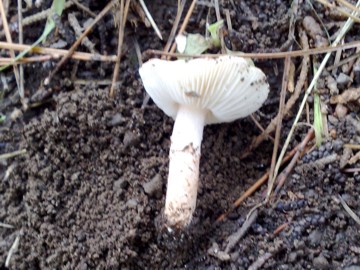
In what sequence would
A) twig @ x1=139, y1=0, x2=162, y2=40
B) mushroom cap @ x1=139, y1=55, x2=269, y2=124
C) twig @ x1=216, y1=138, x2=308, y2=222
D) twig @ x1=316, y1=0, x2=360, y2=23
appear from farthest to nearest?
1. twig @ x1=139, y1=0, x2=162, y2=40
2. twig @ x1=316, y1=0, x2=360, y2=23
3. twig @ x1=216, y1=138, x2=308, y2=222
4. mushroom cap @ x1=139, y1=55, x2=269, y2=124

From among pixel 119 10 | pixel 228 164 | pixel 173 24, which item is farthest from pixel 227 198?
pixel 119 10

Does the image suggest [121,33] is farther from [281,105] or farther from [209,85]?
[281,105]

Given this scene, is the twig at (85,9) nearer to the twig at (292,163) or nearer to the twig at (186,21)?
the twig at (186,21)

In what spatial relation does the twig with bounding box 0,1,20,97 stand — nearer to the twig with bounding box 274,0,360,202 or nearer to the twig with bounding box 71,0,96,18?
the twig with bounding box 71,0,96,18

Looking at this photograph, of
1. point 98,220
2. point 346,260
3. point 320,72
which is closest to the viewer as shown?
point 346,260

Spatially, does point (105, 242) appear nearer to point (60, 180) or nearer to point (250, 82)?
point (60, 180)

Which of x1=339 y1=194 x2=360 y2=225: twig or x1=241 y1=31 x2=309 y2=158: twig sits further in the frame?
x1=241 y1=31 x2=309 y2=158: twig

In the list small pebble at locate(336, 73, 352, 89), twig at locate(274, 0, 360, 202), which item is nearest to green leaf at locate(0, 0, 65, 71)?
twig at locate(274, 0, 360, 202)
